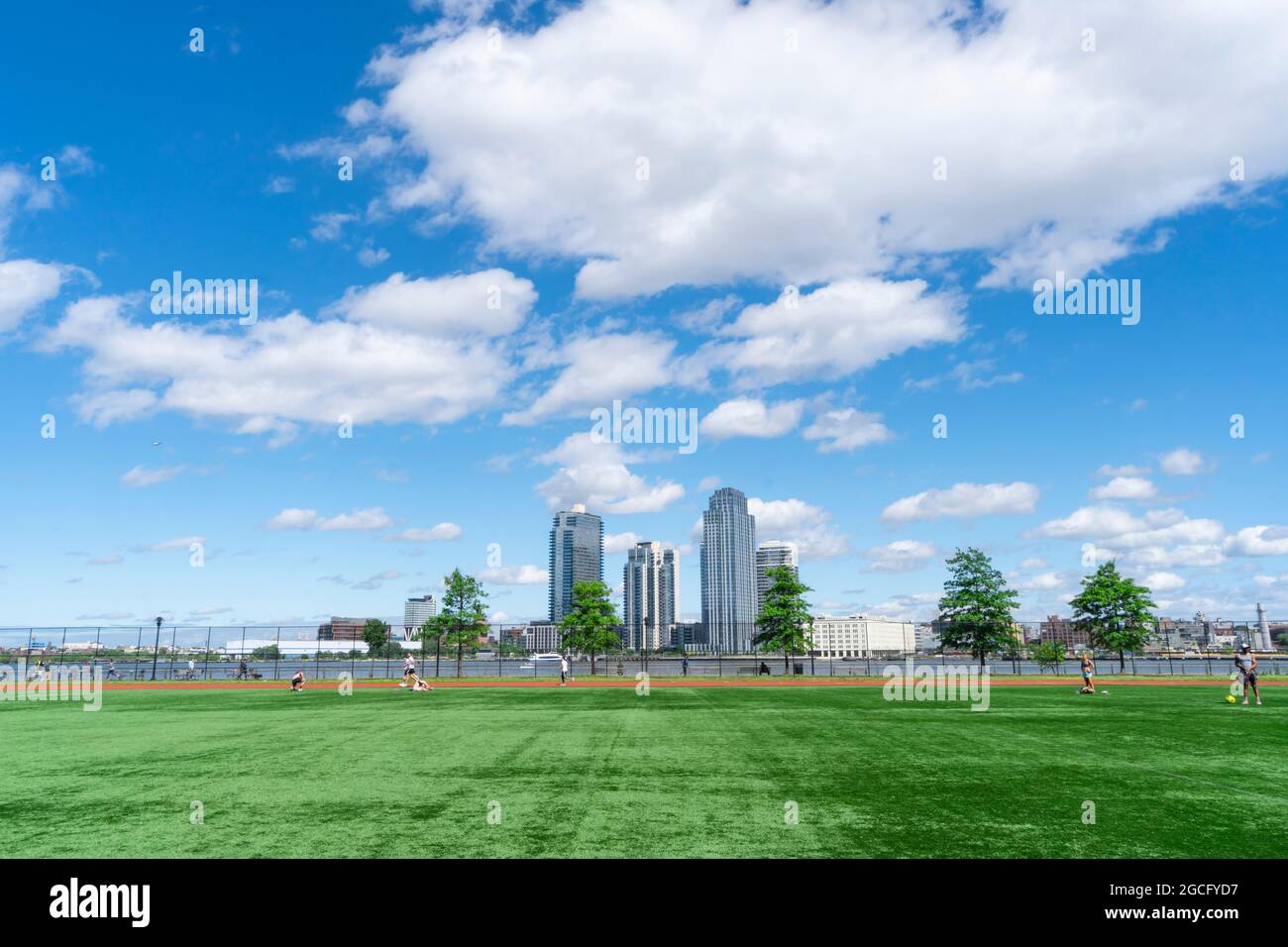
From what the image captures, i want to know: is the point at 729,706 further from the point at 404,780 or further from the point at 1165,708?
the point at 404,780

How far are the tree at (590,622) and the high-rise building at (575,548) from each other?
367 feet

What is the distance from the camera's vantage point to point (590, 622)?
54.8 m

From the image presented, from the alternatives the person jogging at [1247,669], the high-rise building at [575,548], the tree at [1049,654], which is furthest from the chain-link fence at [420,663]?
the high-rise building at [575,548]

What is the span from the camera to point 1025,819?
27.1 ft

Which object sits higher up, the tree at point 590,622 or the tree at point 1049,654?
the tree at point 590,622

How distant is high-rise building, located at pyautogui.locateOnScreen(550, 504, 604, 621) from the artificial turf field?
5991 inches

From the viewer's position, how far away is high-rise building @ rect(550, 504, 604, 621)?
172500mm

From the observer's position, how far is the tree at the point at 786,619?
5388cm

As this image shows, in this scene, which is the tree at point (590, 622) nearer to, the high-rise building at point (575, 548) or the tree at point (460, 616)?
the tree at point (460, 616)

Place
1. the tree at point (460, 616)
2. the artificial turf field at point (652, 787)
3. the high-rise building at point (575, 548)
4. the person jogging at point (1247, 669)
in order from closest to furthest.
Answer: the artificial turf field at point (652, 787) → the person jogging at point (1247, 669) → the tree at point (460, 616) → the high-rise building at point (575, 548)

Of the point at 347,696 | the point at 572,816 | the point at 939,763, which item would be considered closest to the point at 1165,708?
the point at 939,763

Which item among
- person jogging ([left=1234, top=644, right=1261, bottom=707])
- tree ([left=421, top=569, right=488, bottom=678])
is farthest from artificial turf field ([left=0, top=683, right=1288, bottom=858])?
tree ([left=421, top=569, right=488, bottom=678])
